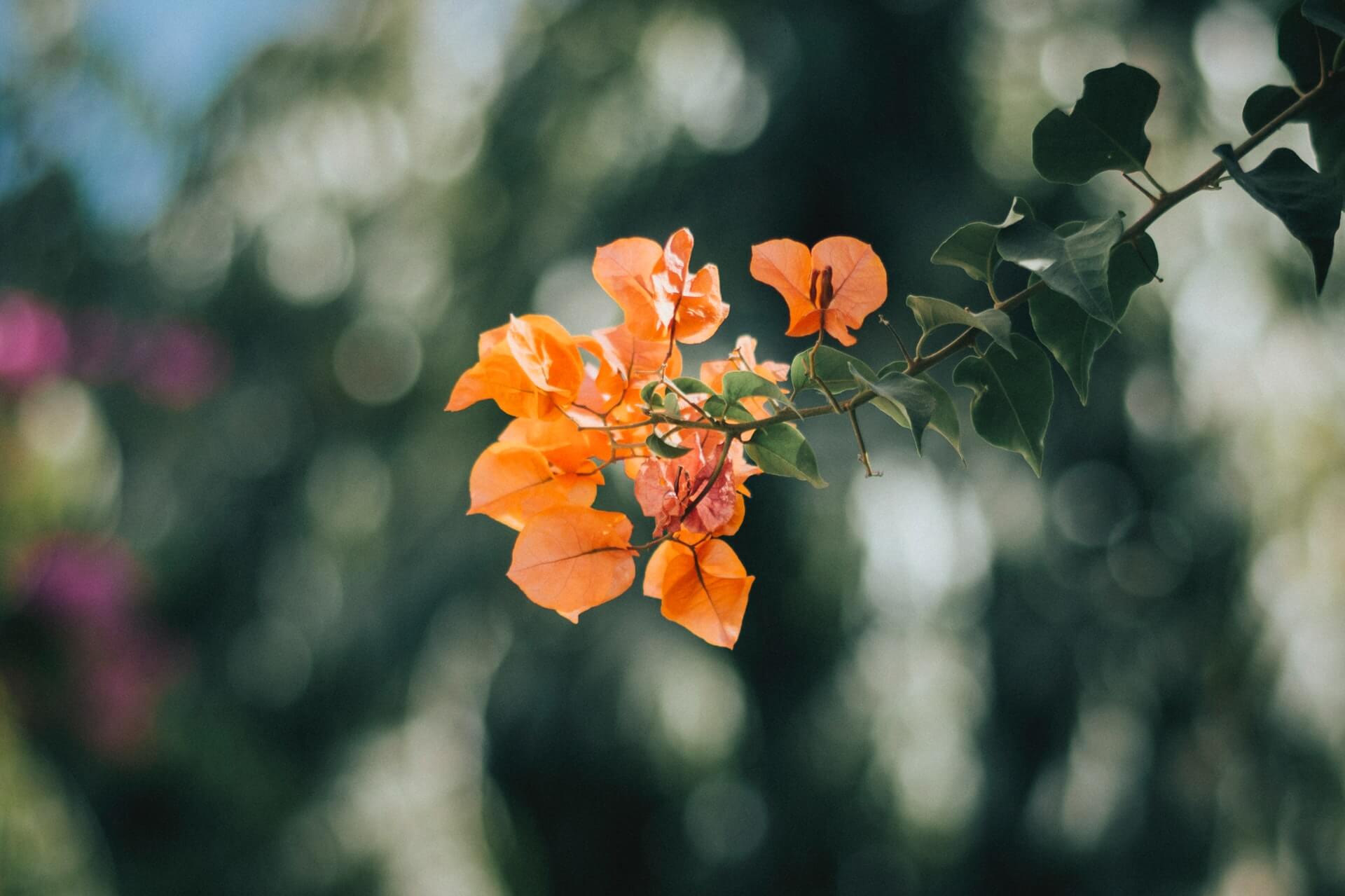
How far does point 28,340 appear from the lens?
2.42 metres

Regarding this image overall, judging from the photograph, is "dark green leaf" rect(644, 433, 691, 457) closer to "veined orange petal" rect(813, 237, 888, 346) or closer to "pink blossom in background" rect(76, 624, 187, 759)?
"veined orange petal" rect(813, 237, 888, 346)

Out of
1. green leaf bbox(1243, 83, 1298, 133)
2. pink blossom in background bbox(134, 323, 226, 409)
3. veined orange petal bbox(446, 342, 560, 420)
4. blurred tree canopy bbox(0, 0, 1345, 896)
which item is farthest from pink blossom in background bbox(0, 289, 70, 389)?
green leaf bbox(1243, 83, 1298, 133)

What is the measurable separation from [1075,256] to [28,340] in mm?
2811

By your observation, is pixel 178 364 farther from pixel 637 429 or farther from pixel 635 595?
pixel 637 429

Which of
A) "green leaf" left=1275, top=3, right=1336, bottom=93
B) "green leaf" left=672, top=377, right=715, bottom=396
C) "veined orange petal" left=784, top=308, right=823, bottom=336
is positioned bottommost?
"green leaf" left=672, top=377, right=715, bottom=396

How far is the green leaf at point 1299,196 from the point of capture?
7.6 inches

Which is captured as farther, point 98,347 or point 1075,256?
point 98,347

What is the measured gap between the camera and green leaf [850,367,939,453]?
7.4 inches

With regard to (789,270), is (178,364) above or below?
above

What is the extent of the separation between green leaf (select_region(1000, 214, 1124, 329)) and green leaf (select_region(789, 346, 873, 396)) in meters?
0.04

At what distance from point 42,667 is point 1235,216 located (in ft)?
9.53

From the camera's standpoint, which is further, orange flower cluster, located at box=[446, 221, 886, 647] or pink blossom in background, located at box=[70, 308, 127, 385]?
pink blossom in background, located at box=[70, 308, 127, 385]

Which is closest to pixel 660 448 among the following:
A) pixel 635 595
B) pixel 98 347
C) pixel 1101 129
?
pixel 1101 129

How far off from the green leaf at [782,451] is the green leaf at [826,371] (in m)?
0.01
